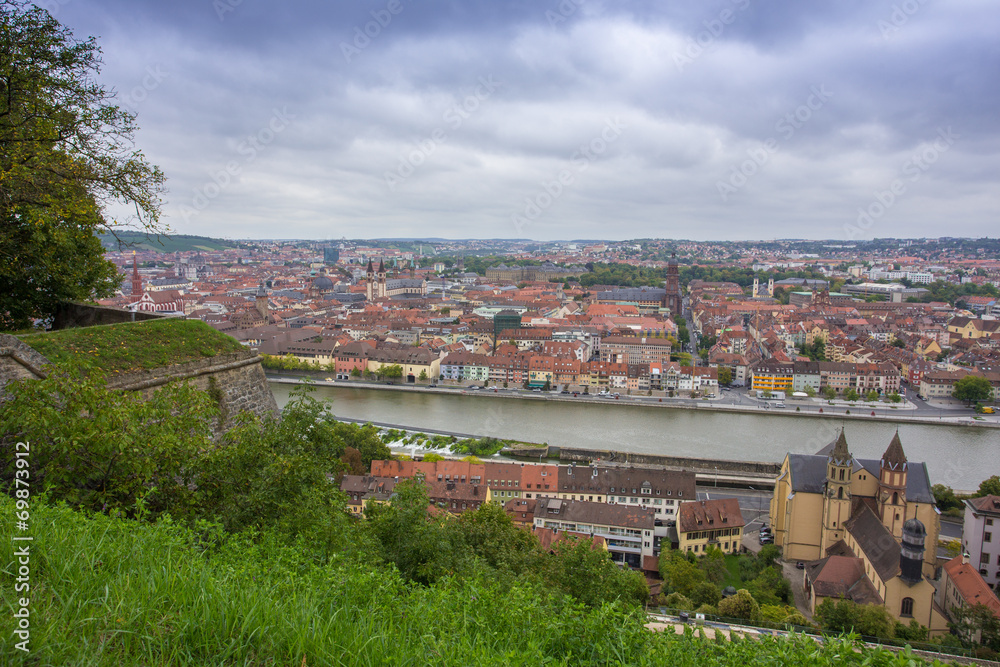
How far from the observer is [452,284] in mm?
42719

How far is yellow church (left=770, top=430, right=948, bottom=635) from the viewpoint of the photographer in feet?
18.9

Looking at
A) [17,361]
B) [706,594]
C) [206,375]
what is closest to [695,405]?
[706,594]

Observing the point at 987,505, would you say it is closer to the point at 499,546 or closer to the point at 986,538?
the point at 986,538

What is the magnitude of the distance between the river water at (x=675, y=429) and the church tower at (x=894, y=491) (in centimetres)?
363

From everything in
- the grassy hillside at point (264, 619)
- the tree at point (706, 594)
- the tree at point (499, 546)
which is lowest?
the tree at point (706, 594)

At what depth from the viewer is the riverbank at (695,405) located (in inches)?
567

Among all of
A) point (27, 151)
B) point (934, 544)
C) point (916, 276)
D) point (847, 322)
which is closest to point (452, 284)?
point (847, 322)

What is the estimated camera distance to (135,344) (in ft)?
9.83

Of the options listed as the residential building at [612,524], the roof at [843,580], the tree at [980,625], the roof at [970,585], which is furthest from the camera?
the residential building at [612,524]

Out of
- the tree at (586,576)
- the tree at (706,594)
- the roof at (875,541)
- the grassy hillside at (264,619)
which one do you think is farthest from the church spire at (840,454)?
the grassy hillside at (264,619)

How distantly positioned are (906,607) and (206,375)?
630 cm

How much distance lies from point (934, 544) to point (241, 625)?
322 inches

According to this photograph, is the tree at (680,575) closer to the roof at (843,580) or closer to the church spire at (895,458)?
the roof at (843,580)

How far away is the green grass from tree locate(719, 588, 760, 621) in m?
4.52
